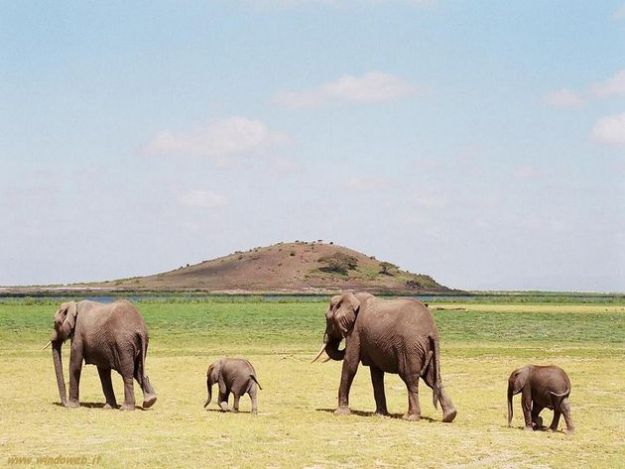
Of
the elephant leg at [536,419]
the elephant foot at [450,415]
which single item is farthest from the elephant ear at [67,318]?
the elephant leg at [536,419]

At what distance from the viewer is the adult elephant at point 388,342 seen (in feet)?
61.5

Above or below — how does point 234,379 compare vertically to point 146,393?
above

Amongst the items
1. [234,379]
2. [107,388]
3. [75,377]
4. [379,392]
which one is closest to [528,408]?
[379,392]

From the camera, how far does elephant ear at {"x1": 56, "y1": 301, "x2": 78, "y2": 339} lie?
68.6ft

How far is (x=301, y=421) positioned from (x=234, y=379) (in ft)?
6.60

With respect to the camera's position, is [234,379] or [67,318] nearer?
[234,379]

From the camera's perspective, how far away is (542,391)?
17.4 metres

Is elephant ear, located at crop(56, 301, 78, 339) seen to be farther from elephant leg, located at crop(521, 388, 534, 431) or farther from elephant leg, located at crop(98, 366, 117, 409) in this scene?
elephant leg, located at crop(521, 388, 534, 431)

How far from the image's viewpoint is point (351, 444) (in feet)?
51.5

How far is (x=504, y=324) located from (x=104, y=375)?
42.3 m

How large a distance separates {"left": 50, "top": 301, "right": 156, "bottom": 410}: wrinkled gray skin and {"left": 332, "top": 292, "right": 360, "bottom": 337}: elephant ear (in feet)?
13.9

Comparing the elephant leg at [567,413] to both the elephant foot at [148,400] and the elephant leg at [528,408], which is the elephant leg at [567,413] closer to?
the elephant leg at [528,408]

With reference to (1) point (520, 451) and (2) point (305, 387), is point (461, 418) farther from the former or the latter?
(2) point (305, 387)

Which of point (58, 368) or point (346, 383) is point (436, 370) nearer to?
point (346, 383)
